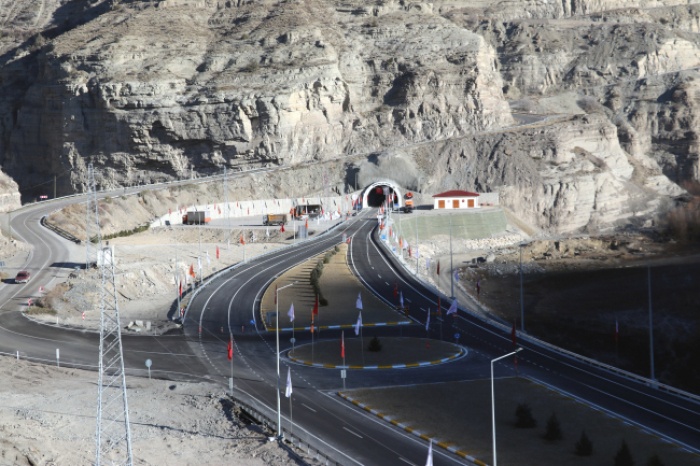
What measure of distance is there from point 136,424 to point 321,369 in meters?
10.9

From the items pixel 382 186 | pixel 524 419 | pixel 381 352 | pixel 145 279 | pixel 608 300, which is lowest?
pixel 608 300

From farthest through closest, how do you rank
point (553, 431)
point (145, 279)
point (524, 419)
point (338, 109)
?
point (338, 109), point (145, 279), point (524, 419), point (553, 431)

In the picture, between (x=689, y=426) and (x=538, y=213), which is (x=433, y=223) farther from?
(x=689, y=426)

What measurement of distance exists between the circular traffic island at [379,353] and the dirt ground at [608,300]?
12353 mm

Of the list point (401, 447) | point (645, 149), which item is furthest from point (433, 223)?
point (401, 447)

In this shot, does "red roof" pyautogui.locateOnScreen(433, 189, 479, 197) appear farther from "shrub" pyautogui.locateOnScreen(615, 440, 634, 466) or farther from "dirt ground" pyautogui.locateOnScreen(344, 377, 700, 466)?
"shrub" pyautogui.locateOnScreen(615, 440, 634, 466)

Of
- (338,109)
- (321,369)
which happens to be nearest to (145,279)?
(321,369)

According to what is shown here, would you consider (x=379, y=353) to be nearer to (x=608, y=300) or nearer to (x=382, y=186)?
(x=608, y=300)

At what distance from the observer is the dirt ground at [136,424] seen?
2631cm

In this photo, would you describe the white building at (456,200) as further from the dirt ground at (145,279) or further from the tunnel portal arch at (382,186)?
the dirt ground at (145,279)

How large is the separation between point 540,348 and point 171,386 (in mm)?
21426

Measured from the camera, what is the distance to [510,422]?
29141 millimetres

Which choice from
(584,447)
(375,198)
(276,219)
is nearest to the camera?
(584,447)

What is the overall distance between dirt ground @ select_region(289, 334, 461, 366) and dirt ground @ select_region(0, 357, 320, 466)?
7.53 m
